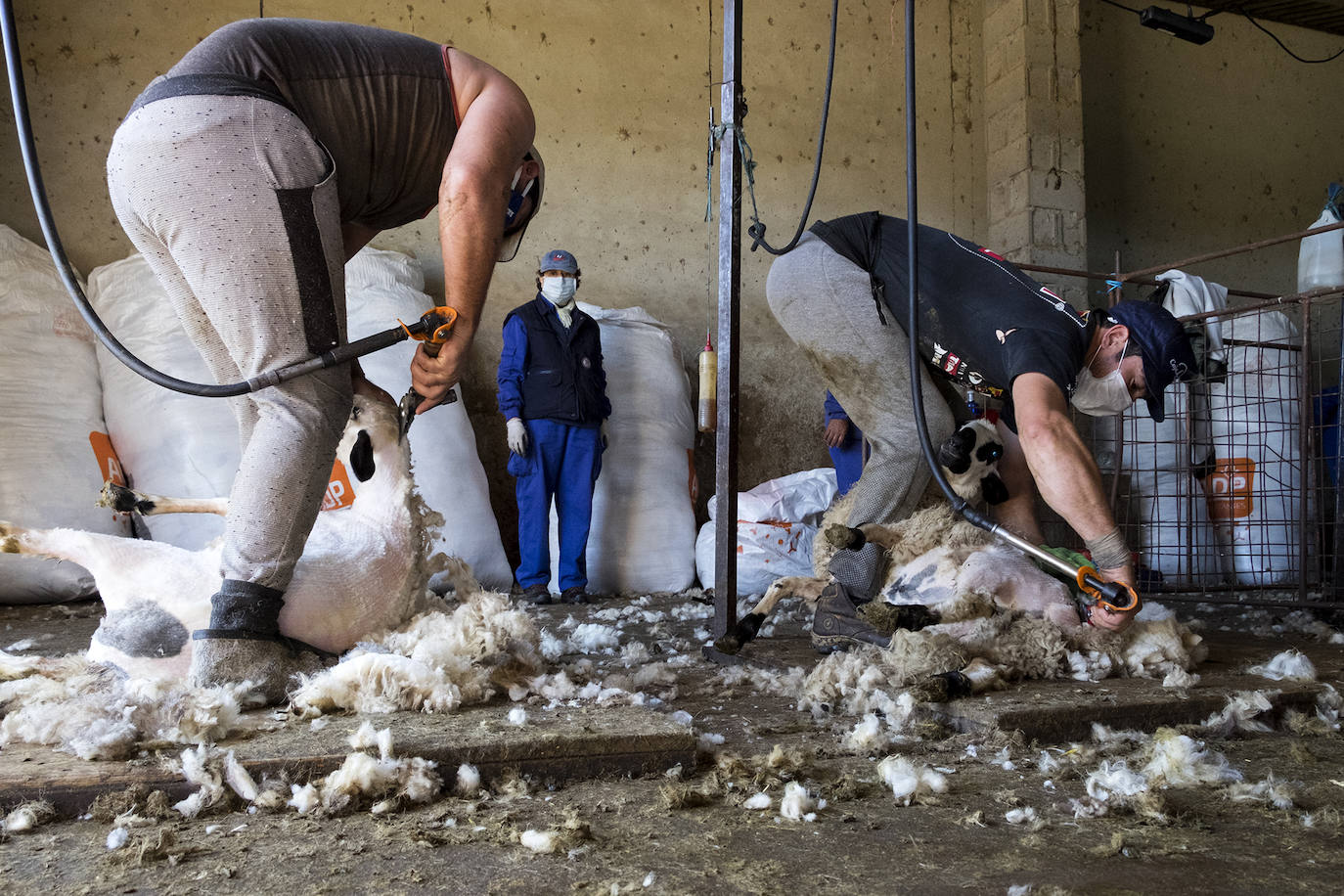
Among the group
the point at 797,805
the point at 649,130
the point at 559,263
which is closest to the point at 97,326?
the point at 797,805

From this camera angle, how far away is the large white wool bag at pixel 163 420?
3.78 metres

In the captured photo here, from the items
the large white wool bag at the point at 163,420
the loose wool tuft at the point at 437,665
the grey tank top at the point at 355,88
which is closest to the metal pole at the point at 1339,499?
the loose wool tuft at the point at 437,665

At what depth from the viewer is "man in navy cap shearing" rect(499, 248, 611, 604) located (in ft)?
14.2

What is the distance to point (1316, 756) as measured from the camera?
1.61 metres

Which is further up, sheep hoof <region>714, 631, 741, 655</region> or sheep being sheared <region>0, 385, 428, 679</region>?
sheep being sheared <region>0, 385, 428, 679</region>

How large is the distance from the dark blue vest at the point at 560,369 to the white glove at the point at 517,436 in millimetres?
72

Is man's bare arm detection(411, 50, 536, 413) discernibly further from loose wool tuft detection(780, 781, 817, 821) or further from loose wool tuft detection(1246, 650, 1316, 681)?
loose wool tuft detection(1246, 650, 1316, 681)

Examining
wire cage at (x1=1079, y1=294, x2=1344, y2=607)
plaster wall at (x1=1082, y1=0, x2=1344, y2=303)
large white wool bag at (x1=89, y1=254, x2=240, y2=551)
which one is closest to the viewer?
large white wool bag at (x1=89, y1=254, x2=240, y2=551)

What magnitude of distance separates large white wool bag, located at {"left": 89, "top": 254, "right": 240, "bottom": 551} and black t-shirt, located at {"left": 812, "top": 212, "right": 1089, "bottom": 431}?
2579 millimetres

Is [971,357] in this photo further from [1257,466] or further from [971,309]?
[1257,466]

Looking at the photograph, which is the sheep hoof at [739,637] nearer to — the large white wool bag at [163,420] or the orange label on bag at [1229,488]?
the large white wool bag at [163,420]

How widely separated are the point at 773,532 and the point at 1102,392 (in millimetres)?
2151

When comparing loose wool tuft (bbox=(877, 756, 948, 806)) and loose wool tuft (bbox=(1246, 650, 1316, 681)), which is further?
loose wool tuft (bbox=(1246, 650, 1316, 681))

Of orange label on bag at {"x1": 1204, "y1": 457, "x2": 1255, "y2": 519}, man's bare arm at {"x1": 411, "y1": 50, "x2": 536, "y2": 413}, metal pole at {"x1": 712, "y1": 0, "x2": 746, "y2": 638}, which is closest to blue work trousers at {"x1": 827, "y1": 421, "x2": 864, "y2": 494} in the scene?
orange label on bag at {"x1": 1204, "y1": 457, "x2": 1255, "y2": 519}
